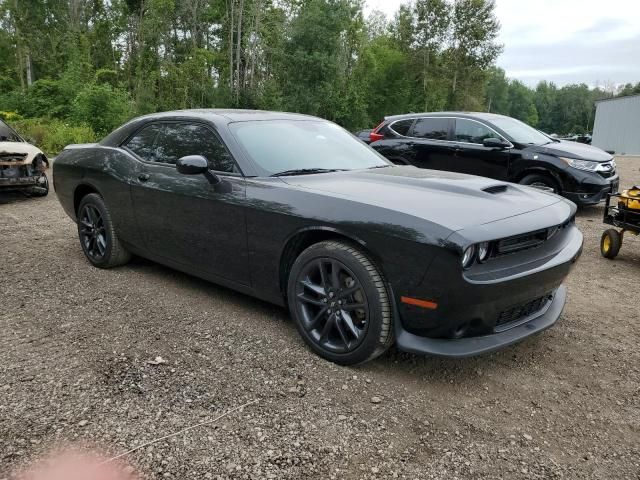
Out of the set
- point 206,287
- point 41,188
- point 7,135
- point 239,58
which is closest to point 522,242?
point 206,287

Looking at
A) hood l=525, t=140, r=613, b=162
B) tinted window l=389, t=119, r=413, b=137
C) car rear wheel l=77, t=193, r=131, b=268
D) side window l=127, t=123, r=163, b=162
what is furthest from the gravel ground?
tinted window l=389, t=119, r=413, b=137

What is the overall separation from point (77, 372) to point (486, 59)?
5030 cm

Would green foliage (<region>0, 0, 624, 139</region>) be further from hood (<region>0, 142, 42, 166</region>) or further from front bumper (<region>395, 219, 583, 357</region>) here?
front bumper (<region>395, 219, 583, 357</region>)

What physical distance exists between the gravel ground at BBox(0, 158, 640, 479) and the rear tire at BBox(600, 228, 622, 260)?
64.3 inches

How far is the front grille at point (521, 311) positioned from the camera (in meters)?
2.86

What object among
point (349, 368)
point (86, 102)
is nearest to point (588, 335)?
point (349, 368)

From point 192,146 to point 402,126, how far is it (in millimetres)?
6136

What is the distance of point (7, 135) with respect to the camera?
30.2 feet

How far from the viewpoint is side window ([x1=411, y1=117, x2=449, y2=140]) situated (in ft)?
29.0

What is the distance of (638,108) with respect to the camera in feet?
116

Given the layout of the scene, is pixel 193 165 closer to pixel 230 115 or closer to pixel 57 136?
pixel 230 115

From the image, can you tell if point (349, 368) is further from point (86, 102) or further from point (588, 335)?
point (86, 102)

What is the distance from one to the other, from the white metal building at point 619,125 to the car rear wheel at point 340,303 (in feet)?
126

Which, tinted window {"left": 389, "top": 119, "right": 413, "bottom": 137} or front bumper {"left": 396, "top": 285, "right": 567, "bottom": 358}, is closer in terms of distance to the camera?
front bumper {"left": 396, "top": 285, "right": 567, "bottom": 358}
